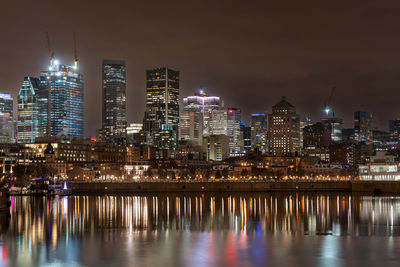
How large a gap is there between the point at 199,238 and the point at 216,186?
120 metres

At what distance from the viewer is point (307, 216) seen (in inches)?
3083

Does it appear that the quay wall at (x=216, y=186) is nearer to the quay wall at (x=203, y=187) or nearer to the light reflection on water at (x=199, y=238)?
the quay wall at (x=203, y=187)

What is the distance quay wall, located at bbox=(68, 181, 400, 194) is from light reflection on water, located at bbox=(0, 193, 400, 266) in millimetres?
85267

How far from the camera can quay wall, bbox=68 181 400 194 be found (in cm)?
16988

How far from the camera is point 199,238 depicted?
183 feet

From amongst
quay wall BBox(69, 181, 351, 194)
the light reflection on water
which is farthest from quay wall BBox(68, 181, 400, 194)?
the light reflection on water

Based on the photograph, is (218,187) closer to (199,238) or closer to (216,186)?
(216,186)

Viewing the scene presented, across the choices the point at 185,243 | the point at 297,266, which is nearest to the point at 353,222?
the point at 185,243

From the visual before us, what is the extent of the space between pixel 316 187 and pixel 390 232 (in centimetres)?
11845

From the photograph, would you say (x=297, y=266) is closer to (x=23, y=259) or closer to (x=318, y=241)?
(x=318, y=241)

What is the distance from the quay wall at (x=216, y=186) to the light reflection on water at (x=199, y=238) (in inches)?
3357

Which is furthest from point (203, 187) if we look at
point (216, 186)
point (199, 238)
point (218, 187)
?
point (199, 238)

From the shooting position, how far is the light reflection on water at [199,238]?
145ft

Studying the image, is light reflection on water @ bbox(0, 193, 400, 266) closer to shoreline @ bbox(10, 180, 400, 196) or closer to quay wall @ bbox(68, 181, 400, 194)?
shoreline @ bbox(10, 180, 400, 196)
